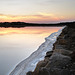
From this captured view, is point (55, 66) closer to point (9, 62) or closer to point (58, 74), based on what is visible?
point (58, 74)

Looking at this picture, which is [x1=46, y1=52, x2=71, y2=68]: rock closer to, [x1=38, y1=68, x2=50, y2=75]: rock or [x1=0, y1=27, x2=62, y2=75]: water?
[x1=38, y1=68, x2=50, y2=75]: rock

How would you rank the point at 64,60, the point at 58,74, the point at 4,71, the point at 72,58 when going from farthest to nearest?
the point at 4,71, the point at 72,58, the point at 64,60, the point at 58,74

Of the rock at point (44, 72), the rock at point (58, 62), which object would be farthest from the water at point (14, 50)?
the rock at point (44, 72)

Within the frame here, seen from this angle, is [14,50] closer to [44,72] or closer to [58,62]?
[58,62]

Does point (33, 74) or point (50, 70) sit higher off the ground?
point (50, 70)

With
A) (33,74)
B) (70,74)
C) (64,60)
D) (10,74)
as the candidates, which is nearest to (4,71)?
(10,74)

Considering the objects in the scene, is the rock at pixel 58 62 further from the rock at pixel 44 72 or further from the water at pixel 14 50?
the water at pixel 14 50

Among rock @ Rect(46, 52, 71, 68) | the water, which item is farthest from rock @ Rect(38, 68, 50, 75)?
the water

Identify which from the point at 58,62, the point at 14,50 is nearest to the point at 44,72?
the point at 58,62

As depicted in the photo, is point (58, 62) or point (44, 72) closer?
point (44, 72)

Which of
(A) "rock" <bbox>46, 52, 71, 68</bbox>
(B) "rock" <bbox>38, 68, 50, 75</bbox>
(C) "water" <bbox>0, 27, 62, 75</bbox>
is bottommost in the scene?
(C) "water" <bbox>0, 27, 62, 75</bbox>

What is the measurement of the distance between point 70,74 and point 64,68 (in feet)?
1.02

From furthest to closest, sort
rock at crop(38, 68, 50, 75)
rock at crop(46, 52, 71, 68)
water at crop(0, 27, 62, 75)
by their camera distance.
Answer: water at crop(0, 27, 62, 75) < rock at crop(46, 52, 71, 68) < rock at crop(38, 68, 50, 75)

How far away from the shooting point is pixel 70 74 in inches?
127
